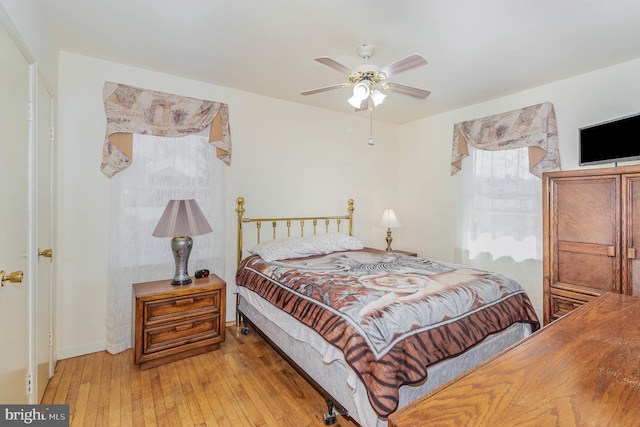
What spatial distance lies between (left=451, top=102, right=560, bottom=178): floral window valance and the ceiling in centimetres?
35

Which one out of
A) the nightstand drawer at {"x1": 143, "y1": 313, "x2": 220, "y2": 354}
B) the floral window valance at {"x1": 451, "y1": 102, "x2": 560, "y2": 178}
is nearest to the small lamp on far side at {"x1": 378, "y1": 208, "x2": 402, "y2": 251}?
the floral window valance at {"x1": 451, "y1": 102, "x2": 560, "y2": 178}

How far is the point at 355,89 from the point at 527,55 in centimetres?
159

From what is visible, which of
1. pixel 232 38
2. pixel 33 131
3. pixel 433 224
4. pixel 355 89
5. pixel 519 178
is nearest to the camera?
pixel 33 131

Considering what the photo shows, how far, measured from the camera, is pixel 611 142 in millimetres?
2436

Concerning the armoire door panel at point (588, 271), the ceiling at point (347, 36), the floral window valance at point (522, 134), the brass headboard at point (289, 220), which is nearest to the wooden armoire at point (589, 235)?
the armoire door panel at point (588, 271)

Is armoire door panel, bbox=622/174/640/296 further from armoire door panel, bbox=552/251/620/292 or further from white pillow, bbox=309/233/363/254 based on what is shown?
white pillow, bbox=309/233/363/254

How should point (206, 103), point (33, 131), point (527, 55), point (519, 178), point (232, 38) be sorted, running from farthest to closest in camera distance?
point (519, 178) < point (206, 103) < point (527, 55) < point (232, 38) < point (33, 131)

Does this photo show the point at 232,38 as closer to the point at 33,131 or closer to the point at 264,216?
the point at 33,131

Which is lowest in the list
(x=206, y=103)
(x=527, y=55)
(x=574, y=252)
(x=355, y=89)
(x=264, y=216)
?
(x=574, y=252)

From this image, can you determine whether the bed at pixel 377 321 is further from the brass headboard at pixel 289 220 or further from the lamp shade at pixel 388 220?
the lamp shade at pixel 388 220

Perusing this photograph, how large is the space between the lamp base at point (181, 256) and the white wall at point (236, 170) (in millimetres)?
640

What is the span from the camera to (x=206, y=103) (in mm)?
3162

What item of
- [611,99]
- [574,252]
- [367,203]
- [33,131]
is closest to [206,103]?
[33,131]

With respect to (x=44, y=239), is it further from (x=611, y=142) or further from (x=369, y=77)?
(x=611, y=142)
